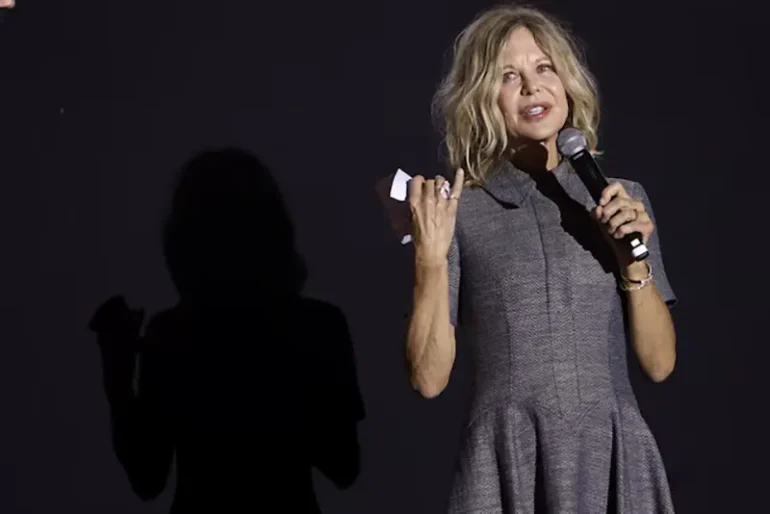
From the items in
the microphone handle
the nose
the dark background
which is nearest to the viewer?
the microphone handle

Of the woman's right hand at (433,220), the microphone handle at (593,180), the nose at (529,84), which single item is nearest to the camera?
the microphone handle at (593,180)

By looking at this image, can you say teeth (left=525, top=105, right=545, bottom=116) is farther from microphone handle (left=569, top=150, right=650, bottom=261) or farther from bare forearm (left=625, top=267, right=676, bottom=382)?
bare forearm (left=625, top=267, right=676, bottom=382)

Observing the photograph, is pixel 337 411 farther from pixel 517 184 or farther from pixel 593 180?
pixel 593 180

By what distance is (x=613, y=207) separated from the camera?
1.85 metres

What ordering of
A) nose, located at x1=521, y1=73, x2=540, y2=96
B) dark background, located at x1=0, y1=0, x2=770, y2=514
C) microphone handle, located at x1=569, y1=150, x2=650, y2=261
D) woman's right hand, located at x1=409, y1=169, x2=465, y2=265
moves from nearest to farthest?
microphone handle, located at x1=569, y1=150, x2=650, y2=261, woman's right hand, located at x1=409, y1=169, x2=465, y2=265, nose, located at x1=521, y1=73, x2=540, y2=96, dark background, located at x1=0, y1=0, x2=770, y2=514

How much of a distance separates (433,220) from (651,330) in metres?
0.34

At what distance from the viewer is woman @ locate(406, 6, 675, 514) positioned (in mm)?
1894

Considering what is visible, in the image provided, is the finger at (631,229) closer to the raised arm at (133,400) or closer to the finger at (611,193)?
the finger at (611,193)

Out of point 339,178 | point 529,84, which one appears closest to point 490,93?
point 529,84

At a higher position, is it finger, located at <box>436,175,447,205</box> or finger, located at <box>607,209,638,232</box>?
finger, located at <box>436,175,447,205</box>

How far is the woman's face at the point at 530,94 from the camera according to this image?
2.04m

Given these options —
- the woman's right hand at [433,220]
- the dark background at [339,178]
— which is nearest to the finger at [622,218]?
the woman's right hand at [433,220]

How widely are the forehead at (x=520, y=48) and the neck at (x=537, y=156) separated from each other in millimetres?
125

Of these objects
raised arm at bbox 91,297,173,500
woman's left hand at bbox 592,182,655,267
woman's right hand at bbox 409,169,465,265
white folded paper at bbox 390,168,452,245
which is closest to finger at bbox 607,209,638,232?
woman's left hand at bbox 592,182,655,267
